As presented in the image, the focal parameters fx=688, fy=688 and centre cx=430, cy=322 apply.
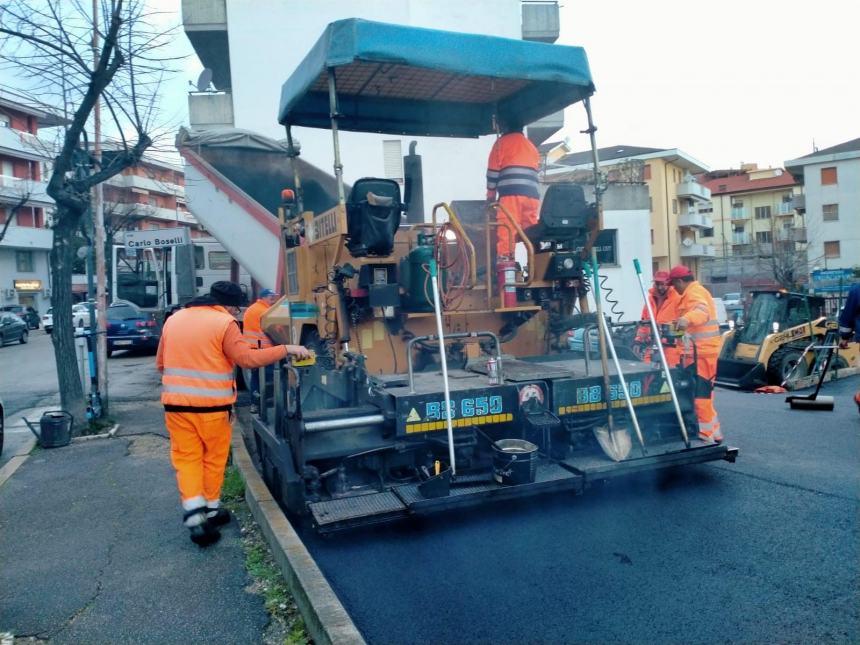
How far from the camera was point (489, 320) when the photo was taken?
5688 mm

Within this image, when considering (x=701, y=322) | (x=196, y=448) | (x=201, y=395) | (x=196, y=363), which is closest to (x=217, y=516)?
(x=196, y=448)

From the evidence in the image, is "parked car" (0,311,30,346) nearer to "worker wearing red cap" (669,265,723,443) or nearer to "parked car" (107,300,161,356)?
"parked car" (107,300,161,356)

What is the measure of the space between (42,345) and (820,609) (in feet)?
81.4

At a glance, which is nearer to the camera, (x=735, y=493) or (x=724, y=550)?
(x=724, y=550)

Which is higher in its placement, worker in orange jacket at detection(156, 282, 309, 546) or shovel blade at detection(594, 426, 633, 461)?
worker in orange jacket at detection(156, 282, 309, 546)

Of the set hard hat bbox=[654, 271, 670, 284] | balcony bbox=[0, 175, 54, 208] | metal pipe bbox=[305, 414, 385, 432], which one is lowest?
metal pipe bbox=[305, 414, 385, 432]

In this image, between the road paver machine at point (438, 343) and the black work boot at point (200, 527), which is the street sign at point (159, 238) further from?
the black work boot at point (200, 527)

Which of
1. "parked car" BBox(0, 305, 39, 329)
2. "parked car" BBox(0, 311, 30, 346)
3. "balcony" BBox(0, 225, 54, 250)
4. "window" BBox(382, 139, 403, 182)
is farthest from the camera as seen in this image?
"balcony" BBox(0, 225, 54, 250)

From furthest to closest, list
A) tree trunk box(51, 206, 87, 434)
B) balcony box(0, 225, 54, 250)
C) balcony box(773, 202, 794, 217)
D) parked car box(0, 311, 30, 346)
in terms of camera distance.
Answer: balcony box(773, 202, 794, 217) < balcony box(0, 225, 54, 250) < parked car box(0, 311, 30, 346) < tree trunk box(51, 206, 87, 434)

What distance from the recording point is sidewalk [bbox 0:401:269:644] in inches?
129

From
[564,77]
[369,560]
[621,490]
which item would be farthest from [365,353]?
[564,77]

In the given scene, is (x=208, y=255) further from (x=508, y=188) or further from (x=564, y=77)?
(x=564, y=77)

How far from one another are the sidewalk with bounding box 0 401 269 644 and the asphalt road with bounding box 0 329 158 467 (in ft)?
6.06

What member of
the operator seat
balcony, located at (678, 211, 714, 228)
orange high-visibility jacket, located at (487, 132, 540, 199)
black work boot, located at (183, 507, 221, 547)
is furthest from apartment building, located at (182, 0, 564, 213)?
balcony, located at (678, 211, 714, 228)
